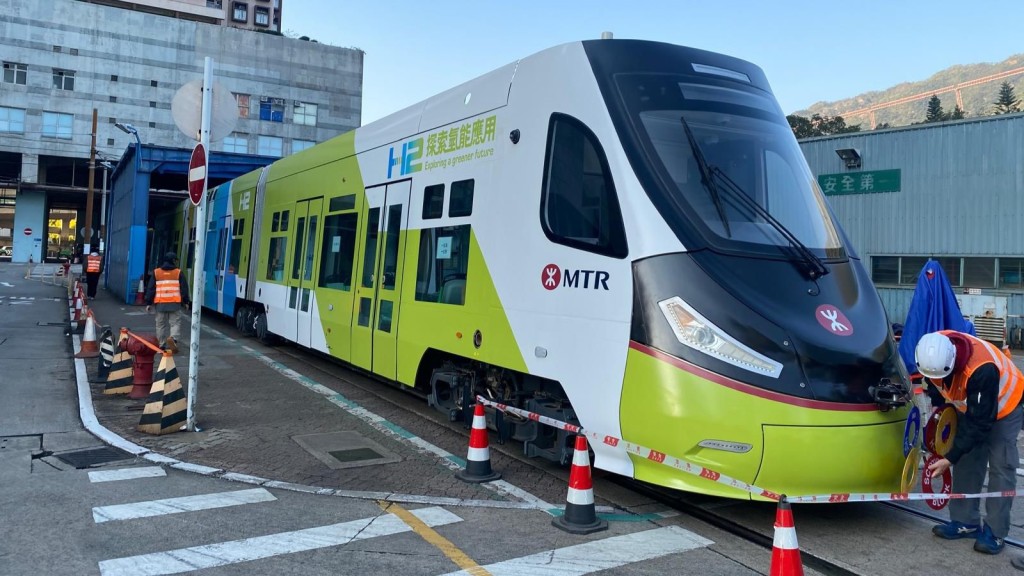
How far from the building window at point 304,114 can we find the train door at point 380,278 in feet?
190

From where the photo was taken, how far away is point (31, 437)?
7.09 metres

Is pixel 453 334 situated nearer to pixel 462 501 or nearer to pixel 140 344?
pixel 462 501

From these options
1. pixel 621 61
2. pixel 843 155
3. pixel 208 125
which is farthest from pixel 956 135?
pixel 208 125

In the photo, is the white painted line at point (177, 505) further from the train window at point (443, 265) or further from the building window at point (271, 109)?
the building window at point (271, 109)

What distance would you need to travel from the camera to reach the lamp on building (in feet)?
70.0

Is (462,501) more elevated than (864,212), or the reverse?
(864,212)

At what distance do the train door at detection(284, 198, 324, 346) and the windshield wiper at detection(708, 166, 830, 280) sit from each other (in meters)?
6.72

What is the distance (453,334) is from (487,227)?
1.07m

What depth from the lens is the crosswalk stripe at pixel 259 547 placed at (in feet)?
13.6

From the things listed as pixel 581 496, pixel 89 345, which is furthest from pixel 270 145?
pixel 581 496

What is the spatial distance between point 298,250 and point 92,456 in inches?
204

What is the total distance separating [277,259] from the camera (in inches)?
479

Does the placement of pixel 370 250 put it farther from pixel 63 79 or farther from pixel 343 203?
pixel 63 79

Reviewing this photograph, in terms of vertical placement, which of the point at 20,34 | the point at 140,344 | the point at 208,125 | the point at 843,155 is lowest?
the point at 140,344
